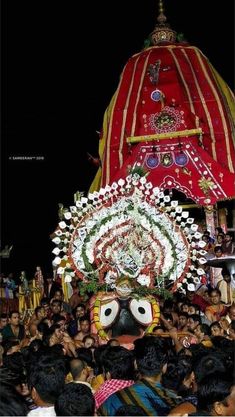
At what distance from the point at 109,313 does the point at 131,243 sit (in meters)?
0.86

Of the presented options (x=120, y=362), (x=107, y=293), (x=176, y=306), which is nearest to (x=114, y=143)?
(x=176, y=306)

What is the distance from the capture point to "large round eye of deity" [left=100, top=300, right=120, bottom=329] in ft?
24.1

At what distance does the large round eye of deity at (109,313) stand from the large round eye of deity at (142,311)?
0.18 metres

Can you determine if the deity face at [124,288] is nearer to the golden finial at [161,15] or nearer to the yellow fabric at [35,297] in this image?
the yellow fabric at [35,297]

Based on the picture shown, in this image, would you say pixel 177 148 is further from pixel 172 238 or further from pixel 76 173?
pixel 172 238

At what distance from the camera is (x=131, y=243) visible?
775 cm

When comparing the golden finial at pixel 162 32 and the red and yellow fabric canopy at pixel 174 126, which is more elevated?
the golden finial at pixel 162 32

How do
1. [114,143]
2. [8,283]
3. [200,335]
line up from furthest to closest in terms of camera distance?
[114,143]
[8,283]
[200,335]

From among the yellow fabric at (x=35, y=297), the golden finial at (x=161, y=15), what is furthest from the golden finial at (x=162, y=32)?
the yellow fabric at (x=35, y=297)

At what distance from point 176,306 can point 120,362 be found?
15.5ft

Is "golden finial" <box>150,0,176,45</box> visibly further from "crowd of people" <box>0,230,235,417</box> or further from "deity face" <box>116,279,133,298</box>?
"crowd of people" <box>0,230,235,417</box>

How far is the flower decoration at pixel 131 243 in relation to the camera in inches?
304

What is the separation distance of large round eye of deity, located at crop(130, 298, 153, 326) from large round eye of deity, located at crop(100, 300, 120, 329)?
0.18 meters

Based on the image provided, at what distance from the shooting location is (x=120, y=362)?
426 cm
